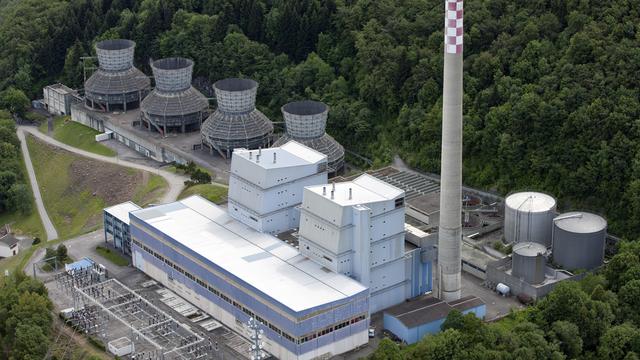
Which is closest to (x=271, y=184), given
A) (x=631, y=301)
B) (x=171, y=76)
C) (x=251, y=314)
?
(x=251, y=314)

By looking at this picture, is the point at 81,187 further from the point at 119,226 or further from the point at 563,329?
the point at 563,329

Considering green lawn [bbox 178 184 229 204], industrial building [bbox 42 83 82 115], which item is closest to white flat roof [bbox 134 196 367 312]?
green lawn [bbox 178 184 229 204]

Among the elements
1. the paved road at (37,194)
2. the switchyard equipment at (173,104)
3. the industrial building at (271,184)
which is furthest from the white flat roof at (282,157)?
the switchyard equipment at (173,104)

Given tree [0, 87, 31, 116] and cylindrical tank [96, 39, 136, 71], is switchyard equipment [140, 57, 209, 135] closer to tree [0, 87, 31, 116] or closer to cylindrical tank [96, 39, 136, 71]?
cylindrical tank [96, 39, 136, 71]

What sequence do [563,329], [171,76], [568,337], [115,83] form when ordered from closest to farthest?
[563,329]
[568,337]
[171,76]
[115,83]

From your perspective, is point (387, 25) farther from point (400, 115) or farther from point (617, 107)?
point (617, 107)

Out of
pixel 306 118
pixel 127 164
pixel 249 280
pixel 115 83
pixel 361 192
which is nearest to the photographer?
pixel 249 280

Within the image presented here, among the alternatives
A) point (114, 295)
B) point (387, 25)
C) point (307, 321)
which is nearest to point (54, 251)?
point (114, 295)
